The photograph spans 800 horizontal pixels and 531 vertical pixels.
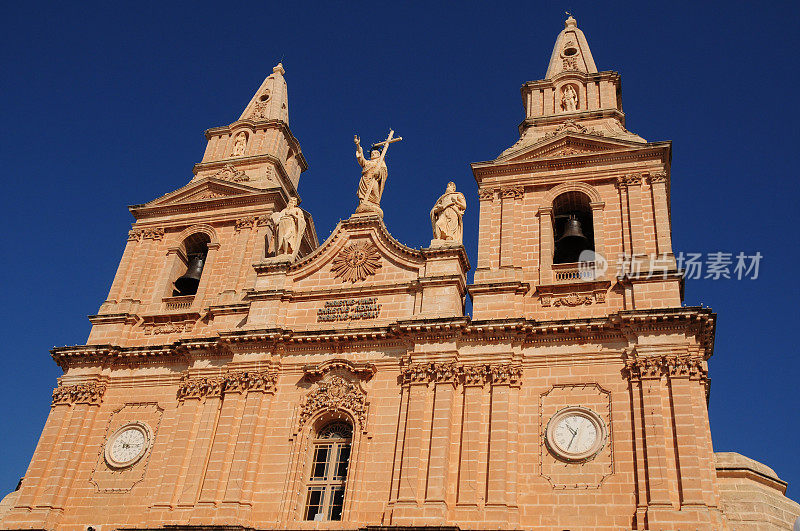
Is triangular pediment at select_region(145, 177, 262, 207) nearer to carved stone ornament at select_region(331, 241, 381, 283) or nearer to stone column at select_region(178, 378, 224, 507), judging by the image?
carved stone ornament at select_region(331, 241, 381, 283)

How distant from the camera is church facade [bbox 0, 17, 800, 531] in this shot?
→ 19922 millimetres

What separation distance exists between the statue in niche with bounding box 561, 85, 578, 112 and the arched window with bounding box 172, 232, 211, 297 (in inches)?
558

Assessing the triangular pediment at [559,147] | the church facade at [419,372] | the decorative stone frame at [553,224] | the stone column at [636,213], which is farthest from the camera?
the triangular pediment at [559,147]

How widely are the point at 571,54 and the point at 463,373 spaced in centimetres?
1608

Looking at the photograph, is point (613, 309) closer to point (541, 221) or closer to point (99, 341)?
point (541, 221)

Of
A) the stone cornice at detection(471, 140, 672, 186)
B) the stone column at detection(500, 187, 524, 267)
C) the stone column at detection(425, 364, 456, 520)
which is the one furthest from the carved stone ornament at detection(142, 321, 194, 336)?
the stone cornice at detection(471, 140, 672, 186)

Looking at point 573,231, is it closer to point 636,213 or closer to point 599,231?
point 599,231

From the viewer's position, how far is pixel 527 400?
70.4 feet

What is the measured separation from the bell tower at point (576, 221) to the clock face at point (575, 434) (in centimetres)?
323

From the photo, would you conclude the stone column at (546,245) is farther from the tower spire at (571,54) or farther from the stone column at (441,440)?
the tower spire at (571,54)

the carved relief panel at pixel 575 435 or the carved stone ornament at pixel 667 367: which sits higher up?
the carved stone ornament at pixel 667 367

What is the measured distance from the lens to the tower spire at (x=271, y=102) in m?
33.7

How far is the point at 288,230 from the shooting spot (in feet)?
88.8

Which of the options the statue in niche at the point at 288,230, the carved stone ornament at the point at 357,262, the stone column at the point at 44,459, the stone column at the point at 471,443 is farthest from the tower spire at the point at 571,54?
the stone column at the point at 44,459
